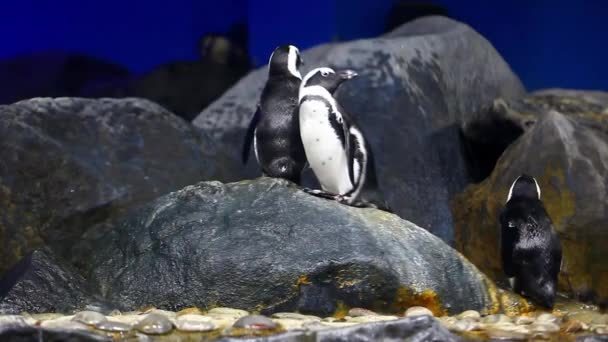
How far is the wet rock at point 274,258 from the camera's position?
414 cm

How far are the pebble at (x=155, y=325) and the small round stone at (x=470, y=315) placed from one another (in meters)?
1.25

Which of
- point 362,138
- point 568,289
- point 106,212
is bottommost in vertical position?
point 568,289

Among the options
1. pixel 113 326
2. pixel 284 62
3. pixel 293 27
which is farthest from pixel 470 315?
pixel 293 27

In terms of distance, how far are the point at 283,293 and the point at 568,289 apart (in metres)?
1.89

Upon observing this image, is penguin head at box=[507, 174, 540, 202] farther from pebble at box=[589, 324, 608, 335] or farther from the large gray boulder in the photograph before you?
pebble at box=[589, 324, 608, 335]

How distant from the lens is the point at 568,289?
5348 millimetres

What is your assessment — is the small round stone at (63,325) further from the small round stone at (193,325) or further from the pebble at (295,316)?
the pebble at (295,316)

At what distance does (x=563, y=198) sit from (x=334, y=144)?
1.37 m

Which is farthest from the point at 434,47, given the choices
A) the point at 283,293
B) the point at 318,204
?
the point at 283,293

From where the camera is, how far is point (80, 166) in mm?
5203

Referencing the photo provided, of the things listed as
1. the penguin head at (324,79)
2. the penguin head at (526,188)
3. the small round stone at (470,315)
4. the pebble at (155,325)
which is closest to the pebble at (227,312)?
the pebble at (155,325)

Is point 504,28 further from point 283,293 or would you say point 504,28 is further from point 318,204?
point 283,293

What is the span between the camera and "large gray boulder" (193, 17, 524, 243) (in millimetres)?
6246

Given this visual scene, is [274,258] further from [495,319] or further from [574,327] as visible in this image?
[574,327]
